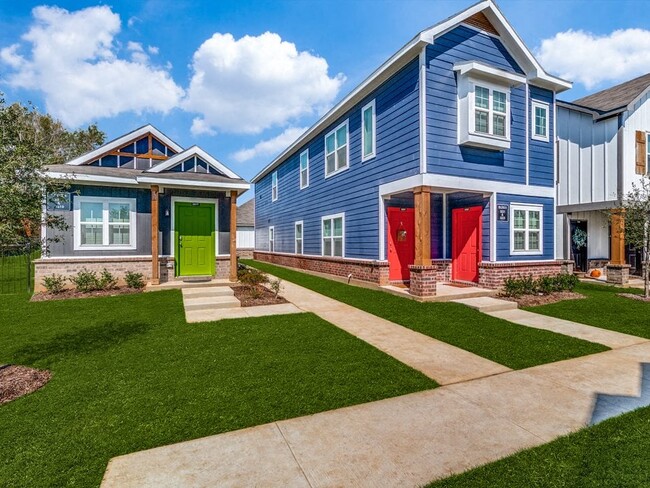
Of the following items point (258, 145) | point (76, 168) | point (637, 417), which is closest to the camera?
point (637, 417)

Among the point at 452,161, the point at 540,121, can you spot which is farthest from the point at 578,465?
the point at 540,121

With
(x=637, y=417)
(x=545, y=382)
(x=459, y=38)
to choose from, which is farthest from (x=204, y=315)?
(x=459, y=38)

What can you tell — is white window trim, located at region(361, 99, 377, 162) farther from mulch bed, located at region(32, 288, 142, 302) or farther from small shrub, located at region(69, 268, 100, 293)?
small shrub, located at region(69, 268, 100, 293)

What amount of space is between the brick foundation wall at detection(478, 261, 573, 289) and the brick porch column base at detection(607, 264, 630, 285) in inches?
131

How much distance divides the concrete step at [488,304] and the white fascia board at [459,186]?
311 centimetres

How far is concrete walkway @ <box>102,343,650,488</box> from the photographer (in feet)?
7.82

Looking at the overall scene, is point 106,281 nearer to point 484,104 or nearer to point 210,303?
point 210,303

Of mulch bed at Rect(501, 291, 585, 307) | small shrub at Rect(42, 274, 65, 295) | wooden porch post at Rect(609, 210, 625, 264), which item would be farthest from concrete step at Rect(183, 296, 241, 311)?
wooden porch post at Rect(609, 210, 625, 264)

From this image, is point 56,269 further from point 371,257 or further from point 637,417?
point 637,417

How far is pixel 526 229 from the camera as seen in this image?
35.1 feet

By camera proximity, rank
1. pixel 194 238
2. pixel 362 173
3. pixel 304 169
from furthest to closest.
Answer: pixel 304 169 → pixel 362 173 → pixel 194 238

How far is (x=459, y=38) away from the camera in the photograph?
9727mm

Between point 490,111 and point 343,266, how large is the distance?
6.96m

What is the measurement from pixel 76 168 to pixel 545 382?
12925 mm
